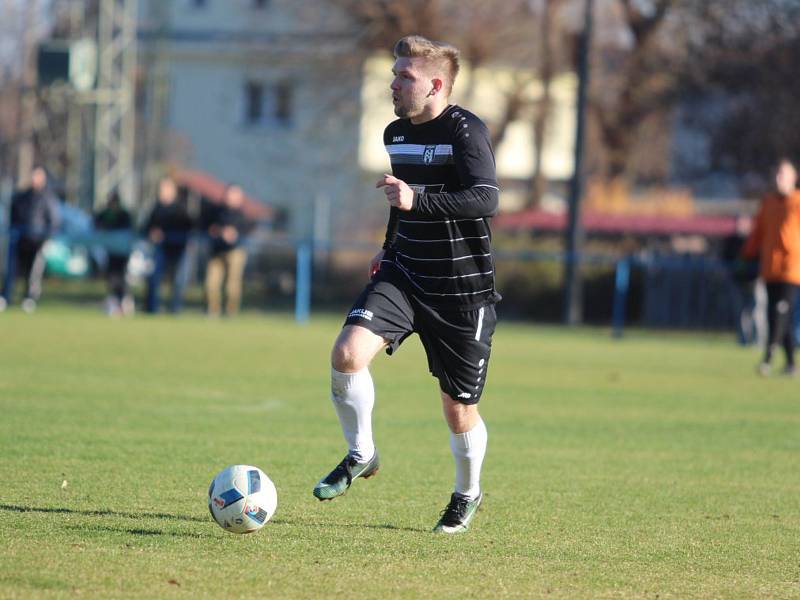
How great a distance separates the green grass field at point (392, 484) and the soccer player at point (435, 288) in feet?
1.41

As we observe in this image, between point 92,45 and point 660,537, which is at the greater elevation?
point 92,45

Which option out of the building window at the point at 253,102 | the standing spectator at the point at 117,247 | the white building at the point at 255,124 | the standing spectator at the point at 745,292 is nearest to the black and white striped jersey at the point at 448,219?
the standing spectator at the point at 745,292

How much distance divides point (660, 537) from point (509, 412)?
5.10 metres

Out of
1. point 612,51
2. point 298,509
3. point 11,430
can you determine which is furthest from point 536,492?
point 612,51

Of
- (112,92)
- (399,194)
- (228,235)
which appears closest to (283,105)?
(112,92)

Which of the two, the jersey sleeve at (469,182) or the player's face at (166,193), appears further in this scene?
the player's face at (166,193)

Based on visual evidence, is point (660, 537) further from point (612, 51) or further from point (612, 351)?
point (612, 51)

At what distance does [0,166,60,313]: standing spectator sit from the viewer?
2212 cm

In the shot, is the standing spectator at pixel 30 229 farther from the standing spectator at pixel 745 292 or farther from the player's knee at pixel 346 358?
the player's knee at pixel 346 358

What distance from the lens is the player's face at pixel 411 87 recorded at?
6.04 meters

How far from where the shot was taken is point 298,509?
6.50 m

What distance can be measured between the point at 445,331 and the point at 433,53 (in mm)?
1245

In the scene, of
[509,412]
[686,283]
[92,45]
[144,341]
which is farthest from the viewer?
[92,45]

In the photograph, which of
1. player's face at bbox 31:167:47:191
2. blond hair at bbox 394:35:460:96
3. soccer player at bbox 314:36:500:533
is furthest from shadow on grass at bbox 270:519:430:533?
player's face at bbox 31:167:47:191
